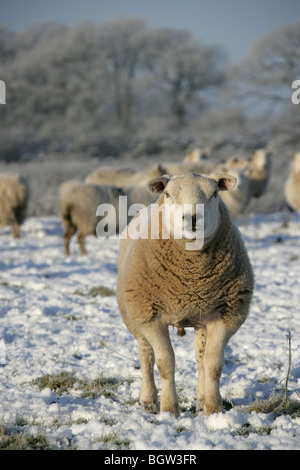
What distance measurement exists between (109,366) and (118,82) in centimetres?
4024

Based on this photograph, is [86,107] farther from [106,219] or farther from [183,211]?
[183,211]

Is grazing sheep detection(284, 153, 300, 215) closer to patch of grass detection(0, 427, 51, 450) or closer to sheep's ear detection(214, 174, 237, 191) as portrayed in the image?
sheep's ear detection(214, 174, 237, 191)

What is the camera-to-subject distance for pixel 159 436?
8.70 feet

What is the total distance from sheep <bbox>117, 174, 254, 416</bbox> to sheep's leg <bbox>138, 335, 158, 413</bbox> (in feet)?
0.07

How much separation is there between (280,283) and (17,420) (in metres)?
4.47

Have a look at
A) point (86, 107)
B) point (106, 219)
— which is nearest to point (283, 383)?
point (106, 219)

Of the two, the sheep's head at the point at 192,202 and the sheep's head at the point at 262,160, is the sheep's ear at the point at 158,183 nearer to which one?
the sheep's head at the point at 192,202

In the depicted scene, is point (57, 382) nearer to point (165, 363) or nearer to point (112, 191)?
point (165, 363)

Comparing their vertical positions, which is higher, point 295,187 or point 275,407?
point 295,187

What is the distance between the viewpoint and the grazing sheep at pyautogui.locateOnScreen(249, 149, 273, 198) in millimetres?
12727

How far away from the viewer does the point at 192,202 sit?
2.93 metres

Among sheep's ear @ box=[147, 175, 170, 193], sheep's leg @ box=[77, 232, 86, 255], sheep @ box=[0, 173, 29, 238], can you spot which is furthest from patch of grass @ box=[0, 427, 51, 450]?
sheep @ box=[0, 173, 29, 238]

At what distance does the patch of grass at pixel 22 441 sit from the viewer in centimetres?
254

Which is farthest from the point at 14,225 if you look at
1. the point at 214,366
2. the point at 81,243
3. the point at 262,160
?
the point at 214,366
